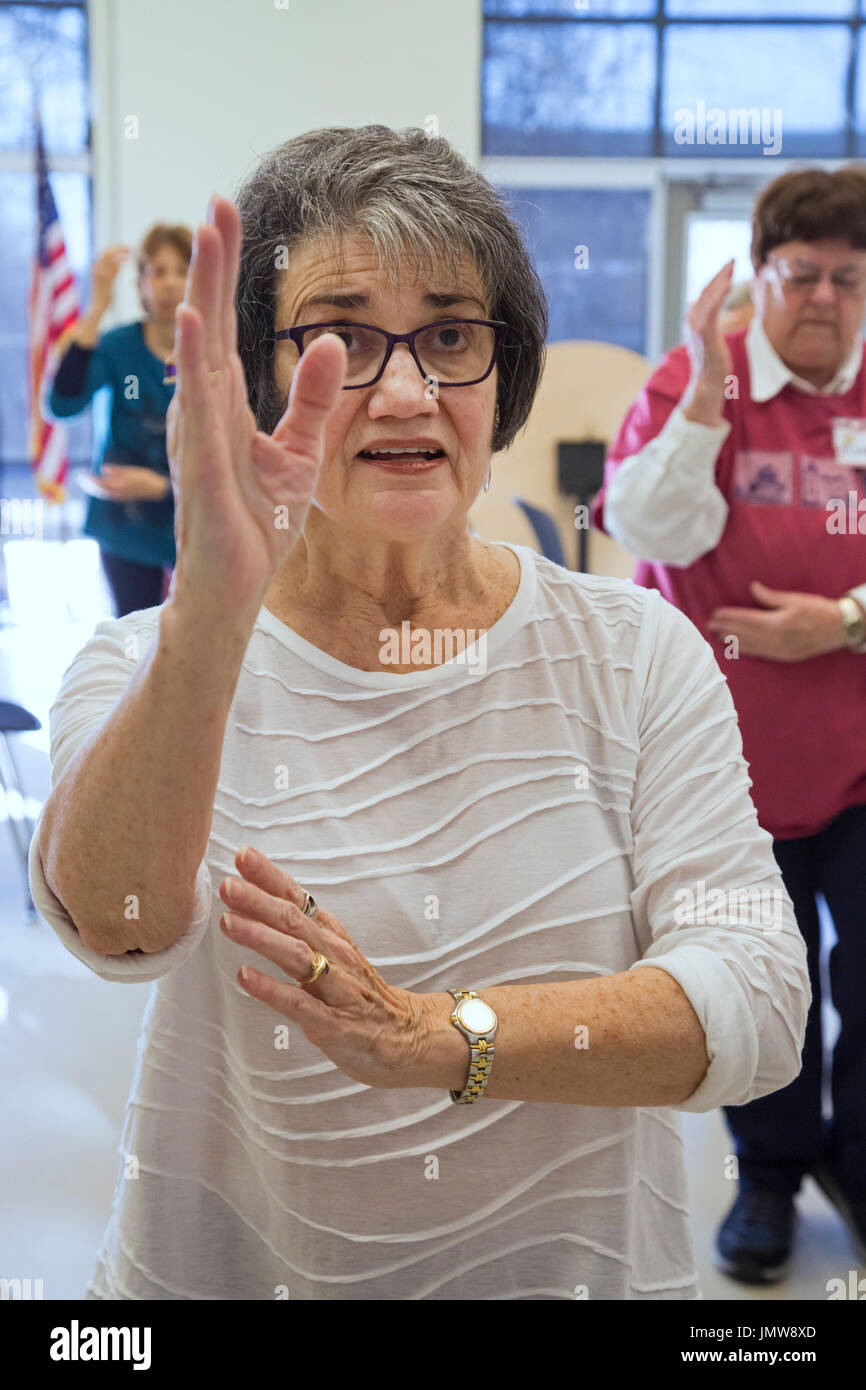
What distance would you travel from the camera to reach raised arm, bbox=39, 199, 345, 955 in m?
0.74

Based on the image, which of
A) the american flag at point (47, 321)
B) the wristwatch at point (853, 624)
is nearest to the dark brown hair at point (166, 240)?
the american flag at point (47, 321)

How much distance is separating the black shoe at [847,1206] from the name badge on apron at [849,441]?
1146 millimetres

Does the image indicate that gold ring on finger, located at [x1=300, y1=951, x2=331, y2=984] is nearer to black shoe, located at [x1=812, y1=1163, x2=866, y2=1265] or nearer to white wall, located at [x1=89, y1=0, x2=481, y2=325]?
black shoe, located at [x1=812, y1=1163, x2=866, y2=1265]

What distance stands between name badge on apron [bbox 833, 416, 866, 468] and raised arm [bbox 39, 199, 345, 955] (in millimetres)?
1355

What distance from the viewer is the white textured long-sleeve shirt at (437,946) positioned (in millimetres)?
1062

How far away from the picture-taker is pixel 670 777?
1103mm

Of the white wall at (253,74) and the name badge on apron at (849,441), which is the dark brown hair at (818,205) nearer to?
the name badge on apron at (849,441)

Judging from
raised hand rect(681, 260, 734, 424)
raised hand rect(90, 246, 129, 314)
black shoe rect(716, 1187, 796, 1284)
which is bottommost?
black shoe rect(716, 1187, 796, 1284)

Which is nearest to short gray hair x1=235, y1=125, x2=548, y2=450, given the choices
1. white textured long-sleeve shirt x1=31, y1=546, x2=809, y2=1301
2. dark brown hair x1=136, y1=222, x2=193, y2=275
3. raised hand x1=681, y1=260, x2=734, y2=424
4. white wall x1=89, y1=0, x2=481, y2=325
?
white textured long-sleeve shirt x1=31, y1=546, x2=809, y2=1301

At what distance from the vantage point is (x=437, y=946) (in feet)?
3.51

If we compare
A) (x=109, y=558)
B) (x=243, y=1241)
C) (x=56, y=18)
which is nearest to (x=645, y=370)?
(x=109, y=558)

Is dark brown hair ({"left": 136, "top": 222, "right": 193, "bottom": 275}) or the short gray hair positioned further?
dark brown hair ({"left": 136, "top": 222, "right": 193, "bottom": 275})
